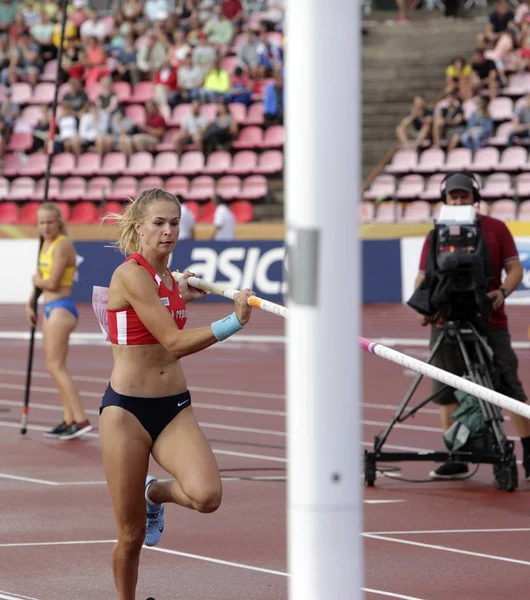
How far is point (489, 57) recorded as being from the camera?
2750cm

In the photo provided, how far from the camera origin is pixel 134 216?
5.89m

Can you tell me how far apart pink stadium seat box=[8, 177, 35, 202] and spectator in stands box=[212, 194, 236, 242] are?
601 centimetres

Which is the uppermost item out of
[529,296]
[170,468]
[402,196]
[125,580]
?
[402,196]

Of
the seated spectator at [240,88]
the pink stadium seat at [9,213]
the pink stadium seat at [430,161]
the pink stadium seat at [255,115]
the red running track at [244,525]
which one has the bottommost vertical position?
the red running track at [244,525]

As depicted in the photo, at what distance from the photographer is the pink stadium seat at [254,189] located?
28.1m

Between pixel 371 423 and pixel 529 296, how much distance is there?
1155cm

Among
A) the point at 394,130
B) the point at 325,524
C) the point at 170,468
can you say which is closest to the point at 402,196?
the point at 394,130

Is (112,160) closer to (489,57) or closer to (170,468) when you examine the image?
(489,57)

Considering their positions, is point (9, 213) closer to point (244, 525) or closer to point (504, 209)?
point (504, 209)

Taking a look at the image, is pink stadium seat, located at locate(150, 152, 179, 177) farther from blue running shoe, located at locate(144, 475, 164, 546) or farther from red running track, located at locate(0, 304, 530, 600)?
blue running shoe, located at locate(144, 475, 164, 546)

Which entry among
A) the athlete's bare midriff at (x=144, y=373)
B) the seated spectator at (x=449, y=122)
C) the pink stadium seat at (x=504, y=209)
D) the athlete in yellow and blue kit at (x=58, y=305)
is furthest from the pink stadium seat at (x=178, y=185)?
the athlete's bare midriff at (x=144, y=373)

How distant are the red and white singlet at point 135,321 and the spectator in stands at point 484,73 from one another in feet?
72.3

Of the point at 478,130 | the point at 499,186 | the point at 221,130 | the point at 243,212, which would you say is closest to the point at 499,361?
the point at 499,186

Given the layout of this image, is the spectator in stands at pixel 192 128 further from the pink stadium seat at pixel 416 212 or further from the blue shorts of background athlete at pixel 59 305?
the blue shorts of background athlete at pixel 59 305
